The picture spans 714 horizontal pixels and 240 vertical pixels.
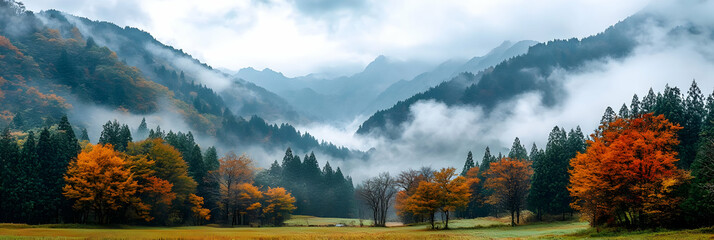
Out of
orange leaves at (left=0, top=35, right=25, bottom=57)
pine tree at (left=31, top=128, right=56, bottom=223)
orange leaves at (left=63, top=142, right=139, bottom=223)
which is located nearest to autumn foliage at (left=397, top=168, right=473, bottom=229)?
orange leaves at (left=63, top=142, right=139, bottom=223)

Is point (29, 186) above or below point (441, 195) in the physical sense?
above

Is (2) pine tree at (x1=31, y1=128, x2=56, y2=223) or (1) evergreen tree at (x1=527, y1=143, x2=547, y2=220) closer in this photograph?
(2) pine tree at (x1=31, y1=128, x2=56, y2=223)


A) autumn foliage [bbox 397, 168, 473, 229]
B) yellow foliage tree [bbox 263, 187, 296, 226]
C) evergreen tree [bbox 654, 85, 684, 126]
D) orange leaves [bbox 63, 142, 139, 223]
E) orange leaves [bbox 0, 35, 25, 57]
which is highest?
orange leaves [bbox 0, 35, 25, 57]

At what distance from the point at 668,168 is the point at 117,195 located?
64.7 m

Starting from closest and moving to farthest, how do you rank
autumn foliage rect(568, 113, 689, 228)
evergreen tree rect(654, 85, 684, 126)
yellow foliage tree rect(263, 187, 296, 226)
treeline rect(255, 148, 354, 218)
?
autumn foliage rect(568, 113, 689, 228), evergreen tree rect(654, 85, 684, 126), yellow foliage tree rect(263, 187, 296, 226), treeline rect(255, 148, 354, 218)

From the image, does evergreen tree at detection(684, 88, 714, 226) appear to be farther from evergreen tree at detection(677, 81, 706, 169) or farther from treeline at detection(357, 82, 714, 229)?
evergreen tree at detection(677, 81, 706, 169)

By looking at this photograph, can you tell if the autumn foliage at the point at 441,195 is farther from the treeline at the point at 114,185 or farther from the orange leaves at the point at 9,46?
the orange leaves at the point at 9,46

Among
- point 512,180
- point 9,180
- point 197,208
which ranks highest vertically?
point 9,180

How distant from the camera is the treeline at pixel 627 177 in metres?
35.1

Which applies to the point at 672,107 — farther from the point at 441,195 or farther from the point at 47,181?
the point at 47,181

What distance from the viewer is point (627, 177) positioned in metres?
37.7

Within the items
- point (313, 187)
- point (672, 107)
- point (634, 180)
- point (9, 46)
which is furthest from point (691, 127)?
point (9, 46)

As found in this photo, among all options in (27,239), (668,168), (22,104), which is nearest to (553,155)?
(668,168)

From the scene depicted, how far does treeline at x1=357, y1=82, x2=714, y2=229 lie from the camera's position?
35.1m
